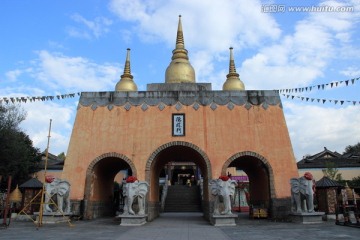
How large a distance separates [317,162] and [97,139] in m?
23.3

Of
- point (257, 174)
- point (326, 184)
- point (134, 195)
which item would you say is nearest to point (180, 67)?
point (257, 174)

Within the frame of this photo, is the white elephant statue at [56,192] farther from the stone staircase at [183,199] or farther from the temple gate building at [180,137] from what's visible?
the stone staircase at [183,199]

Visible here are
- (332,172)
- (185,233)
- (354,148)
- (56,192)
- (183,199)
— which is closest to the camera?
(185,233)

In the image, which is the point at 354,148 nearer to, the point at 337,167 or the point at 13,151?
the point at 337,167

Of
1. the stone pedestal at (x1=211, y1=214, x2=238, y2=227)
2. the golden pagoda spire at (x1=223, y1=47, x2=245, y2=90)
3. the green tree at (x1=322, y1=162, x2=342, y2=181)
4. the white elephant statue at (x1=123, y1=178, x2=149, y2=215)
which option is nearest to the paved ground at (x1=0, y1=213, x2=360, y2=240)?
the stone pedestal at (x1=211, y1=214, x2=238, y2=227)

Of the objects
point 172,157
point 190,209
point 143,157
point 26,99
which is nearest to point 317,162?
point 190,209

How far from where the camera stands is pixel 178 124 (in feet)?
53.0

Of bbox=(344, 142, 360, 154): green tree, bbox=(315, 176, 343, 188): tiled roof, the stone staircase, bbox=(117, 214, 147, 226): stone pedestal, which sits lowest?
bbox=(117, 214, 147, 226): stone pedestal

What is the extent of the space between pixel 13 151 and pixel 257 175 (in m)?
17.9

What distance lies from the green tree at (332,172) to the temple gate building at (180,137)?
47.7ft

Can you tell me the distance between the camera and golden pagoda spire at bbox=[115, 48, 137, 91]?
20.5m

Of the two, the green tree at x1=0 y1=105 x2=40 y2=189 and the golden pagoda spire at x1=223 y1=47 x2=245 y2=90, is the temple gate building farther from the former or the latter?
the green tree at x1=0 y1=105 x2=40 y2=189

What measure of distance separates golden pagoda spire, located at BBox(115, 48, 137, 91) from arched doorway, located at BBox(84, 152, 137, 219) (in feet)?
16.1

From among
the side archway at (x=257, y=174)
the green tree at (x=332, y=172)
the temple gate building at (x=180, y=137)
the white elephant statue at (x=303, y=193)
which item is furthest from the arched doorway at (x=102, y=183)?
the green tree at (x=332, y=172)
